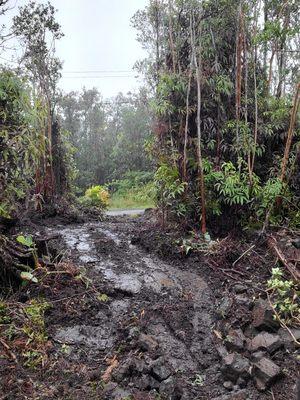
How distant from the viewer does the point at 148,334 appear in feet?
12.1

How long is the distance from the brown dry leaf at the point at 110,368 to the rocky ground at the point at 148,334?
0.5 inches

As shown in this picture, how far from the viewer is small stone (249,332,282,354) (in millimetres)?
3414

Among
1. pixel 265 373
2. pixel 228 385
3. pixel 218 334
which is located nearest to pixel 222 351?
pixel 218 334

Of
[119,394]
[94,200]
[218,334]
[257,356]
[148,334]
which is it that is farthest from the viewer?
[94,200]

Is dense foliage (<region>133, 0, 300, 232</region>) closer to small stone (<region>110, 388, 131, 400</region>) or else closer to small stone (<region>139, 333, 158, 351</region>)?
small stone (<region>139, 333, 158, 351</region>)

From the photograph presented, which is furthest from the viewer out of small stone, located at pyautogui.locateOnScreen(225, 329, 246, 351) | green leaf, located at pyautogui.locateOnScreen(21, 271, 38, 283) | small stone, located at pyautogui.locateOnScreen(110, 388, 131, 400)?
green leaf, located at pyautogui.locateOnScreen(21, 271, 38, 283)

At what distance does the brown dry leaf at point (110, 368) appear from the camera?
3099mm

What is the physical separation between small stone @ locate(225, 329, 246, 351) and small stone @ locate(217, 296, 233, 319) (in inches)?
15.0

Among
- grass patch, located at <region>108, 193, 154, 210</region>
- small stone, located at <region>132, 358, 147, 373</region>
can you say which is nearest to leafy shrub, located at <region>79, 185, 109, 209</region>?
grass patch, located at <region>108, 193, 154, 210</region>

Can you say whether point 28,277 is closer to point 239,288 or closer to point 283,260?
point 239,288

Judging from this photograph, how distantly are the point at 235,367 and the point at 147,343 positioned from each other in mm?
807

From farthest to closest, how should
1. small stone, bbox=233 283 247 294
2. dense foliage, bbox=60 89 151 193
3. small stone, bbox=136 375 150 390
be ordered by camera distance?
dense foliage, bbox=60 89 151 193
small stone, bbox=233 283 247 294
small stone, bbox=136 375 150 390

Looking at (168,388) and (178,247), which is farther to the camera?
(178,247)

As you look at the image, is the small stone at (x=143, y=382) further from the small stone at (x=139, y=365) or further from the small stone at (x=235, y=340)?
the small stone at (x=235, y=340)
